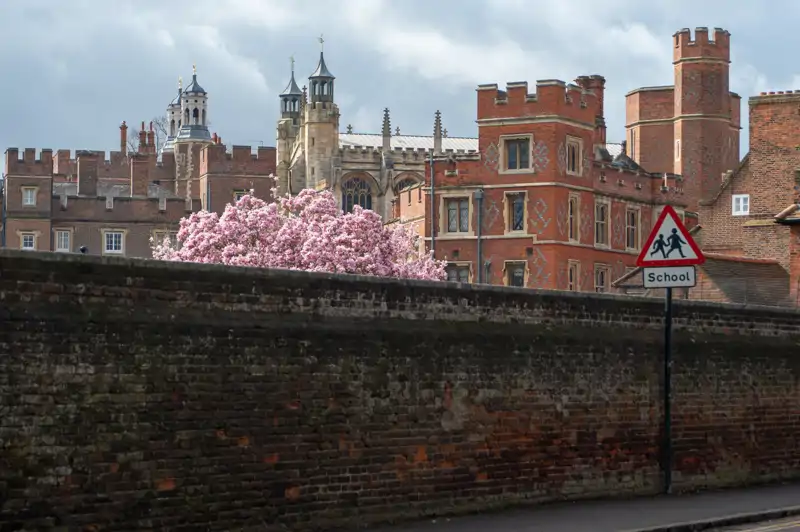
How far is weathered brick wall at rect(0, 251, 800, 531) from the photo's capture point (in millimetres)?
15719

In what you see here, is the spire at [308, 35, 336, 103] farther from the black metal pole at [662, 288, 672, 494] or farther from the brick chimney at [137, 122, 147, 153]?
the black metal pole at [662, 288, 672, 494]

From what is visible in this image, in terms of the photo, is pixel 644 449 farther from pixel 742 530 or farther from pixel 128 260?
pixel 128 260

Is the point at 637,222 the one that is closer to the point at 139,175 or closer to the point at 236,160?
the point at 236,160

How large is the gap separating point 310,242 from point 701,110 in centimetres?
3364

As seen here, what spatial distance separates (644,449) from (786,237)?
28403mm

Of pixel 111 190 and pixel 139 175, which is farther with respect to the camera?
pixel 111 190

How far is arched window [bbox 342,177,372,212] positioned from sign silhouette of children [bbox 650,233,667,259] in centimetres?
9164

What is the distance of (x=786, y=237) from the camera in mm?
50375

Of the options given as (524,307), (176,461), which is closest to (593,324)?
(524,307)

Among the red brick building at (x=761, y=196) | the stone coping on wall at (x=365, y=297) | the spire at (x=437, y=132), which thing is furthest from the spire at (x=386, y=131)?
the stone coping on wall at (x=365, y=297)

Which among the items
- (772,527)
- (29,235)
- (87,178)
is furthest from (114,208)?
(772,527)

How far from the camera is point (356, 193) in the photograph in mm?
114938

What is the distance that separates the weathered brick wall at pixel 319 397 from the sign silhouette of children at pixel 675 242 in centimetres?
112

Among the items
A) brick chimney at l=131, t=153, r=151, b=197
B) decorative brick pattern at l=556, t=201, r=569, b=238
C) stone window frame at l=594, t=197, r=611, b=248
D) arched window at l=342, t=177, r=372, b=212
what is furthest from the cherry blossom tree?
brick chimney at l=131, t=153, r=151, b=197
